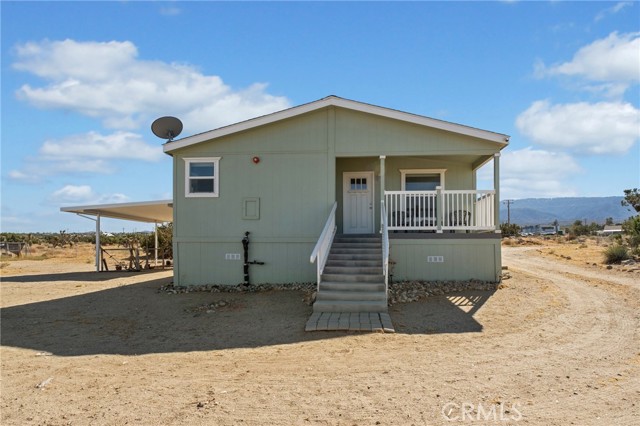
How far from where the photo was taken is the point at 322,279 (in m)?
10.3

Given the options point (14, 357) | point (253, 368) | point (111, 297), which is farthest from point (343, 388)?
point (111, 297)

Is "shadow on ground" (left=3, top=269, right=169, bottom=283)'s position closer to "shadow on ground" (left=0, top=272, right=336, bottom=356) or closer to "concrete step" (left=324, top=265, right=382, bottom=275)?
"shadow on ground" (left=0, top=272, right=336, bottom=356)

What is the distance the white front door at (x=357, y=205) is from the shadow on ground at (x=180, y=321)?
11.4 ft

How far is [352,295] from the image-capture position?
9.52 meters

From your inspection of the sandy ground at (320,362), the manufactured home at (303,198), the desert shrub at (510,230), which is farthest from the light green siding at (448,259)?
the desert shrub at (510,230)

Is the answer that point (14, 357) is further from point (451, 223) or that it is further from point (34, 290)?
point (451, 223)

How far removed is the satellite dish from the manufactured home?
0.98 meters

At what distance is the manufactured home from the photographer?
12062 mm

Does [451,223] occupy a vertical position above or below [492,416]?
above

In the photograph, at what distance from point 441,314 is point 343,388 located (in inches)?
168

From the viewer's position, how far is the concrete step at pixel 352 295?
940cm

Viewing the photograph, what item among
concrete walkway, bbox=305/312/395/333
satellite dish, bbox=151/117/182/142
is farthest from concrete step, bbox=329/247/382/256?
satellite dish, bbox=151/117/182/142

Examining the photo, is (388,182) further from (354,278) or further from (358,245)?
(354,278)

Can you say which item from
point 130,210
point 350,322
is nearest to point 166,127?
point 130,210
